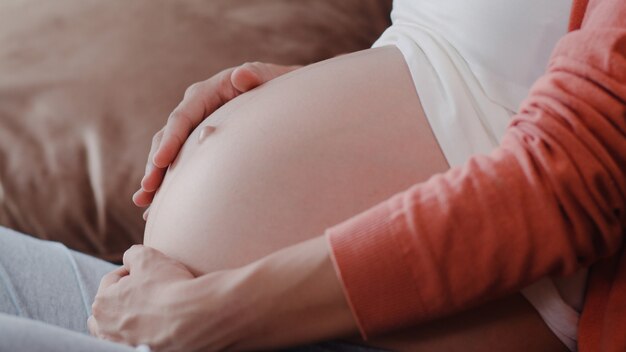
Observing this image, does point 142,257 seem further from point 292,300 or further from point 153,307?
point 292,300

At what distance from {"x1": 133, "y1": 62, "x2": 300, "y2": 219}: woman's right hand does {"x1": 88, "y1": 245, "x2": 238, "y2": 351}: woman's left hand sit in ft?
0.45

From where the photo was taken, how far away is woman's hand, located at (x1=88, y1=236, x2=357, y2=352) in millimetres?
582

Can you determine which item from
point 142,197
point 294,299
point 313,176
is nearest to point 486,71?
point 313,176

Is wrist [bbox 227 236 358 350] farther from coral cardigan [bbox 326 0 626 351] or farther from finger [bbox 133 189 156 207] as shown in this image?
finger [bbox 133 189 156 207]

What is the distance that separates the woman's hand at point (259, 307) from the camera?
0.58 meters

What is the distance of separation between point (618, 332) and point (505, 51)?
0.96 ft

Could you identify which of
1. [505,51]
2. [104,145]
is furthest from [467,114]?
[104,145]

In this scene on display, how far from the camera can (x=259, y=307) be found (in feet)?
1.92

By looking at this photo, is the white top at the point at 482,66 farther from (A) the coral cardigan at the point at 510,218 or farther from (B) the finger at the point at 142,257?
(B) the finger at the point at 142,257

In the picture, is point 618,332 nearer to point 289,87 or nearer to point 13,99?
point 289,87

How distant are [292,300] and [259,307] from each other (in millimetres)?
27

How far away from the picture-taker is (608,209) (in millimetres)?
567

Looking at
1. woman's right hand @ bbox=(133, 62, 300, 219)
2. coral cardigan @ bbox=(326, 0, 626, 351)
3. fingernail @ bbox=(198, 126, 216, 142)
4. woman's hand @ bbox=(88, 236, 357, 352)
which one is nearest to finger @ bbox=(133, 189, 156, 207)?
woman's right hand @ bbox=(133, 62, 300, 219)

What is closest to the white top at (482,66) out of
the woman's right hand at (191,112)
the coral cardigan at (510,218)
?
the coral cardigan at (510,218)
